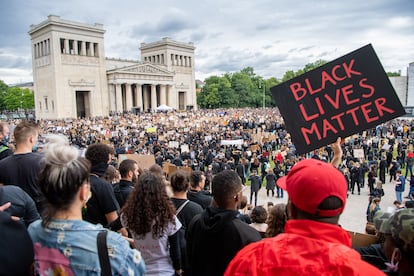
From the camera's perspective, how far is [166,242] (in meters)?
2.76

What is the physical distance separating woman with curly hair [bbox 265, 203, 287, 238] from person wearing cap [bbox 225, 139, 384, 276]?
148 centimetres

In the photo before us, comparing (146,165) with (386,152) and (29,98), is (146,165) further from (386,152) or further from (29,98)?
(29,98)

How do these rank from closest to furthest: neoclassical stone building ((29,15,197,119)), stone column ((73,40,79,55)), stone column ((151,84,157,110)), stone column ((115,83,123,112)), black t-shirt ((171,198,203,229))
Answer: black t-shirt ((171,198,203,229)) < neoclassical stone building ((29,15,197,119)) < stone column ((73,40,79,55)) < stone column ((115,83,123,112)) < stone column ((151,84,157,110))

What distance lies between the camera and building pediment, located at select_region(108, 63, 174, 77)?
56375 millimetres

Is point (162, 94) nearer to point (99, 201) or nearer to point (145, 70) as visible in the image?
point (145, 70)

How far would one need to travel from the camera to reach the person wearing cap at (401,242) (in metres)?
1.48

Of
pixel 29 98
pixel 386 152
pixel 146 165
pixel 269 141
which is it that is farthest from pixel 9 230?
pixel 29 98

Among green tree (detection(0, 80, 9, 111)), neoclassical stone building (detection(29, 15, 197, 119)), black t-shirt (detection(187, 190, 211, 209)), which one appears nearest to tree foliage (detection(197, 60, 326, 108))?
neoclassical stone building (detection(29, 15, 197, 119))

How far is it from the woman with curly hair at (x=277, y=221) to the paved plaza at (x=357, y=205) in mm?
6366

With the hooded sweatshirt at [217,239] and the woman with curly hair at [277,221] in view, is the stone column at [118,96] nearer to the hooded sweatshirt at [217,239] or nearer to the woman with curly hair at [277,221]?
the woman with curly hair at [277,221]

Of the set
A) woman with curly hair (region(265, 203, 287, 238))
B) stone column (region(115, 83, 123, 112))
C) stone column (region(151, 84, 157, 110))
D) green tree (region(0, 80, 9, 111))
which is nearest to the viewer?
woman with curly hair (region(265, 203, 287, 238))

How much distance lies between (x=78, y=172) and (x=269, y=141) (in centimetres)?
2076

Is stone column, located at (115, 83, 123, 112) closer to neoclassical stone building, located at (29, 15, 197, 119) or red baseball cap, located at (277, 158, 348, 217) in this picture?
neoclassical stone building, located at (29, 15, 197, 119)

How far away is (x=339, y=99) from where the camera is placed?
338 cm
